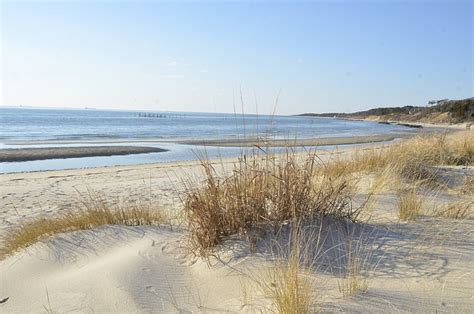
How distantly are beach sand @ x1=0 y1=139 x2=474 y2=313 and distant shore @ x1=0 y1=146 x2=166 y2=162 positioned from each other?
51.4 feet

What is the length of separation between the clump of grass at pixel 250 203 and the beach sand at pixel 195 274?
0.63ft

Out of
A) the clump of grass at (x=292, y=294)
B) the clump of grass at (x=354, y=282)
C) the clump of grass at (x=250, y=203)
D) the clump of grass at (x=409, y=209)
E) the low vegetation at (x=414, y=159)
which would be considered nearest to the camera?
the clump of grass at (x=292, y=294)

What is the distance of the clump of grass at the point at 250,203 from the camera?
3.69 metres

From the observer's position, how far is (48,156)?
61.2 ft

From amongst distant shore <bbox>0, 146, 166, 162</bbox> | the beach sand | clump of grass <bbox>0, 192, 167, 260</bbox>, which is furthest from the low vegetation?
distant shore <bbox>0, 146, 166, 162</bbox>

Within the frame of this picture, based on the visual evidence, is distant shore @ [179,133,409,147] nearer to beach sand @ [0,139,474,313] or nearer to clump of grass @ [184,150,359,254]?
clump of grass @ [184,150,359,254]

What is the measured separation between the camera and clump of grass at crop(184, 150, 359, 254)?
3686 mm

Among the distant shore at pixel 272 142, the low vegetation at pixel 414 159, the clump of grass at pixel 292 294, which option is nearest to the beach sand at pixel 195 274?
the clump of grass at pixel 292 294

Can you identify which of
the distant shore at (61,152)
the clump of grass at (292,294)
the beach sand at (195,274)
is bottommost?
the distant shore at (61,152)

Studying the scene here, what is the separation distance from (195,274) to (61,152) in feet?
60.7

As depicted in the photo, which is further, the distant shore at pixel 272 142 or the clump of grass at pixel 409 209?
the distant shore at pixel 272 142

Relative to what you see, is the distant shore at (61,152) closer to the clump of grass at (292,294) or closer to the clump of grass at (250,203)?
the clump of grass at (250,203)

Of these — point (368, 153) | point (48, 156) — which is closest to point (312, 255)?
point (368, 153)

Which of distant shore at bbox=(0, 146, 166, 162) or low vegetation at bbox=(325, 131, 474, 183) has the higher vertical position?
low vegetation at bbox=(325, 131, 474, 183)
